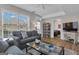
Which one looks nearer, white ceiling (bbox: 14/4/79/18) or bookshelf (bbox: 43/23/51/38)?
white ceiling (bbox: 14/4/79/18)

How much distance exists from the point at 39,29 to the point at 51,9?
0.44 metres

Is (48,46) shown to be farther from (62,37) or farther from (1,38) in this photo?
(1,38)

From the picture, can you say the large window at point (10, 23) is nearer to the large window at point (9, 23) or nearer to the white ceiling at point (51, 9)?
the large window at point (9, 23)

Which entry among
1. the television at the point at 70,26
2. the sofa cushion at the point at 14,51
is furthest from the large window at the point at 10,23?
the television at the point at 70,26

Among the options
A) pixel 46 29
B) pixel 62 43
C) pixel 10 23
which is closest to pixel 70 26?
pixel 62 43

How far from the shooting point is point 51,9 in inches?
86.9

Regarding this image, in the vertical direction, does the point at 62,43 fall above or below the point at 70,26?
below

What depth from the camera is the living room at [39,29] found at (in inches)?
85.2

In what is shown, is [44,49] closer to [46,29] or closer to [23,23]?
[46,29]

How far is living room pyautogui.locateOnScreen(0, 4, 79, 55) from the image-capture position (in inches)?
85.2

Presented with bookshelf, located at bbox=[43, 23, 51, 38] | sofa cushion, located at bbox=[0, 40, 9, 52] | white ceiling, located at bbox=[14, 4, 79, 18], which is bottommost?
sofa cushion, located at bbox=[0, 40, 9, 52]

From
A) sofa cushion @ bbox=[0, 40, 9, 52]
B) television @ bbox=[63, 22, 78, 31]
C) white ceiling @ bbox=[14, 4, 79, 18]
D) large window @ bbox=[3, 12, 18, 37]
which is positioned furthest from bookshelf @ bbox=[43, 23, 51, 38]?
sofa cushion @ bbox=[0, 40, 9, 52]

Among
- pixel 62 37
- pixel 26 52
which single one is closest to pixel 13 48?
pixel 26 52

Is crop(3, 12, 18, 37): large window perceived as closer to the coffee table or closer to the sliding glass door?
the sliding glass door
